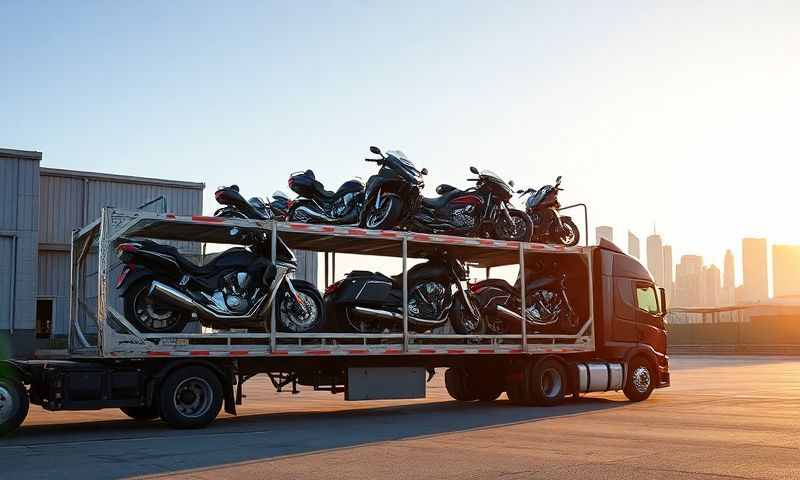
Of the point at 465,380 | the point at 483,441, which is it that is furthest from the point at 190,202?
the point at 483,441

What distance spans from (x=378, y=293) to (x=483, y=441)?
433 centimetres

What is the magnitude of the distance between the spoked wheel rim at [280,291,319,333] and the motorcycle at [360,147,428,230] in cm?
181

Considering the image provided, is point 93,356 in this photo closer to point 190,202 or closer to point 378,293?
point 378,293

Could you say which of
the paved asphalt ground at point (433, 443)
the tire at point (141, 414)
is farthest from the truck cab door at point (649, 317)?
the tire at point (141, 414)

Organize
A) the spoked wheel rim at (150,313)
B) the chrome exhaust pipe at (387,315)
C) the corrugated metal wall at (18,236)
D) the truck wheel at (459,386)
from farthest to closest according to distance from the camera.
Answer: the corrugated metal wall at (18,236) < the truck wheel at (459,386) < the chrome exhaust pipe at (387,315) < the spoked wheel rim at (150,313)

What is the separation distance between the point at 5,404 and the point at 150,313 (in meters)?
2.21

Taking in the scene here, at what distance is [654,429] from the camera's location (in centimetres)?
1252

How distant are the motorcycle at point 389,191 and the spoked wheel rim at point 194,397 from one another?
396 cm

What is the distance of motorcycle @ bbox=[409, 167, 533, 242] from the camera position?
1642 centimetres

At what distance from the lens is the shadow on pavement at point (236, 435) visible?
9.62 meters

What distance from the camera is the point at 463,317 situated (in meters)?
16.5

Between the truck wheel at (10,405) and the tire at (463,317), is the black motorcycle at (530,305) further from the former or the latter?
the truck wheel at (10,405)

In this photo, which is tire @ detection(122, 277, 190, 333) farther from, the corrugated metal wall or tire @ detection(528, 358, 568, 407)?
the corrugated metal wall

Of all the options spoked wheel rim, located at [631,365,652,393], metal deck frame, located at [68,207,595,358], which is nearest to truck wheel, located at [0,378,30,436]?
metal deck frame, located at [68,207,595,358]
